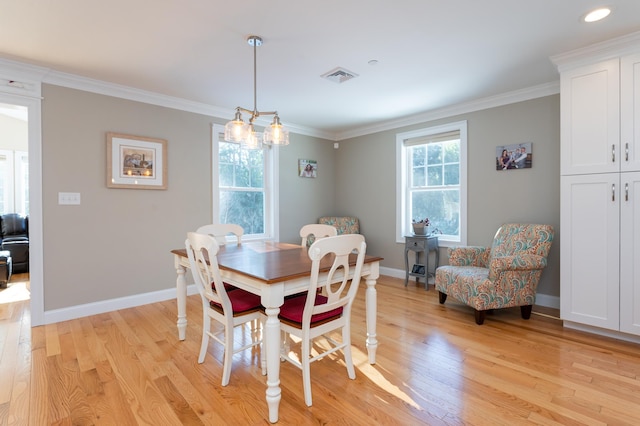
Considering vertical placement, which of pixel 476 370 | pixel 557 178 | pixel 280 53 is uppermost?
pixel 280 53

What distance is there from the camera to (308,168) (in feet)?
17.2

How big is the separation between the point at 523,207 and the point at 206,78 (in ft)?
12.2

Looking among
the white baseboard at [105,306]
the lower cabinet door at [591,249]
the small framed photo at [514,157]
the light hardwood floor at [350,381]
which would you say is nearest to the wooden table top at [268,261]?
the light hardwood floor at [350,381]

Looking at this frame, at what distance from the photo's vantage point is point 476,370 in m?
2.16

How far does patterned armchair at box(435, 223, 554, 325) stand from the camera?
292cm

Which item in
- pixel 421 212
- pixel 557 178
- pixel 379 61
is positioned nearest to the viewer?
Result: pixel 379 61

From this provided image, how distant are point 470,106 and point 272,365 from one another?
149 inches

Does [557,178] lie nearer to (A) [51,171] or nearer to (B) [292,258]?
(B) [292,258]

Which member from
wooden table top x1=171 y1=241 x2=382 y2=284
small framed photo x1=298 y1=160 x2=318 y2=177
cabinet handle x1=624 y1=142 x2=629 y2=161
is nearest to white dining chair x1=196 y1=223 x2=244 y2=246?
wooden table top x1=171 y1=241 x2=382 y2=284

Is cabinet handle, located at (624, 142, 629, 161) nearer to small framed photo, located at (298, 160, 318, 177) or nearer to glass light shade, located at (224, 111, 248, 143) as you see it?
glass light shade, located at (224, 111, 248, 143)

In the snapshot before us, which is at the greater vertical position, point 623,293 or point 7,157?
point 7,157

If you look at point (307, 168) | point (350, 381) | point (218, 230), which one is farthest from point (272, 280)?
point (307, 168)

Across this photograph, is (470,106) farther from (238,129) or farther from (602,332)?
(238,129)

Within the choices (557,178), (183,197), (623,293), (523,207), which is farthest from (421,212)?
(183,197)
